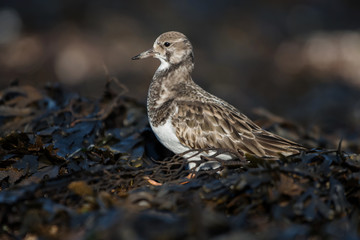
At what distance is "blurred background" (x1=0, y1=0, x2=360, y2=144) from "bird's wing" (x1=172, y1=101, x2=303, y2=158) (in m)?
3.34

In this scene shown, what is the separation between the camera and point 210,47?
7957 mm

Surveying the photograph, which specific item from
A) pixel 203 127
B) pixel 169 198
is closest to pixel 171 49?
pixel 203 127

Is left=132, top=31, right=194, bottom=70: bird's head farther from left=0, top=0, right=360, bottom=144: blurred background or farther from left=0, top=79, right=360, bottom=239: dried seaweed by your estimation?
left=0, top=0, right=360, bottom=144: blurred background

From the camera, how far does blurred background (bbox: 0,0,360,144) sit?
707 centimetres

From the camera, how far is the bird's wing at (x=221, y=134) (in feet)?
9.46

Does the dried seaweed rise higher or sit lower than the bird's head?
lower

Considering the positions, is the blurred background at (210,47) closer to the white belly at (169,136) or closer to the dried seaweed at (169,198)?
the white belly at (169,136)

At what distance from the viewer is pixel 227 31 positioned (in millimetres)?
8359

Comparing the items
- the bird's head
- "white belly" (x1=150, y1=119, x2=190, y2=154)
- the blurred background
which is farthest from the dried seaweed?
the blurred background

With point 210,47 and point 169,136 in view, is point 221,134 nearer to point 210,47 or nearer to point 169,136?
point 169,136

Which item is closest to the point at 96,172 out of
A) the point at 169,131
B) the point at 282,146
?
the point at 169,131

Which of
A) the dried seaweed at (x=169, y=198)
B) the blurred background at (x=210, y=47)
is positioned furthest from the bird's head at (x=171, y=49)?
the blurred background at (x=210, y=47)

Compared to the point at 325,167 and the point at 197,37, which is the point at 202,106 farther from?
the point at 197,37

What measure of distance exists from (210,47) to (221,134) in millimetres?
5276
